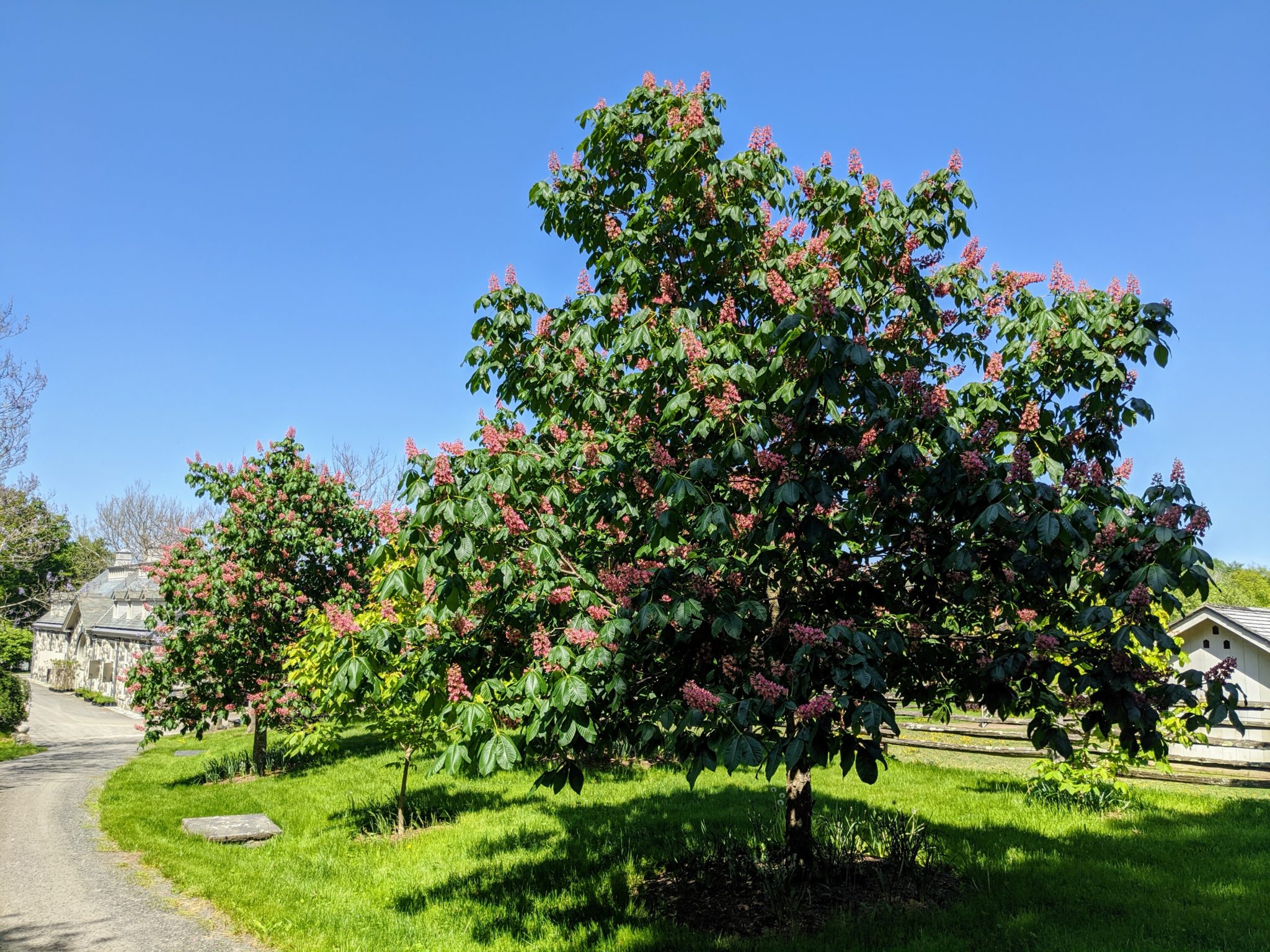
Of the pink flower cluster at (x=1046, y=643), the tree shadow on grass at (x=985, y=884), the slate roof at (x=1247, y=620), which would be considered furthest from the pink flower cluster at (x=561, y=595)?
the slate roof at (x=1247, y=620)

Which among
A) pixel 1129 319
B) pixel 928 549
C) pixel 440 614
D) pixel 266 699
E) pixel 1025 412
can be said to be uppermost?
pixel 1129 319

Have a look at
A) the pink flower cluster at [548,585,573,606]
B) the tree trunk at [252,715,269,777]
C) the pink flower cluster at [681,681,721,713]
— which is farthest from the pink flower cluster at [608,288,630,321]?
the tree trunk at [252,715,269,777]

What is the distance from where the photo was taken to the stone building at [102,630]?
136 feet

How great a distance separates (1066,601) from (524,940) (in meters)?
5.08

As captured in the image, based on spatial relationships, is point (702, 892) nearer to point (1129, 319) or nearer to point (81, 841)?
point (1129, 319)

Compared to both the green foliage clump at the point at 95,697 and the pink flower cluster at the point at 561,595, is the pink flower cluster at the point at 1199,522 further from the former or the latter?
the green foliage clump at the point at 95,697

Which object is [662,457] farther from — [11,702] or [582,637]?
[11,702]

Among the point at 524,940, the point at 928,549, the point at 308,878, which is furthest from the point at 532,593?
the point at 308,878

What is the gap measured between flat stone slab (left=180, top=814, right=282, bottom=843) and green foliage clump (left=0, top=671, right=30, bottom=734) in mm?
18030

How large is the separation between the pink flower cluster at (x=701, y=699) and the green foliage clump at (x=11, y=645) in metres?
28.1

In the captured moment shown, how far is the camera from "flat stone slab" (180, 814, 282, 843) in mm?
10570

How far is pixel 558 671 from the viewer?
15.3ft

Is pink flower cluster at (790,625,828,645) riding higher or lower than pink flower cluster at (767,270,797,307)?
lower

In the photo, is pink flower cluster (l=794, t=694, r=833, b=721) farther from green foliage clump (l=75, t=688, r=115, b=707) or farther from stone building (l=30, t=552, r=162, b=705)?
green foliage clump (l=75, t=688, r=115, b=707)
